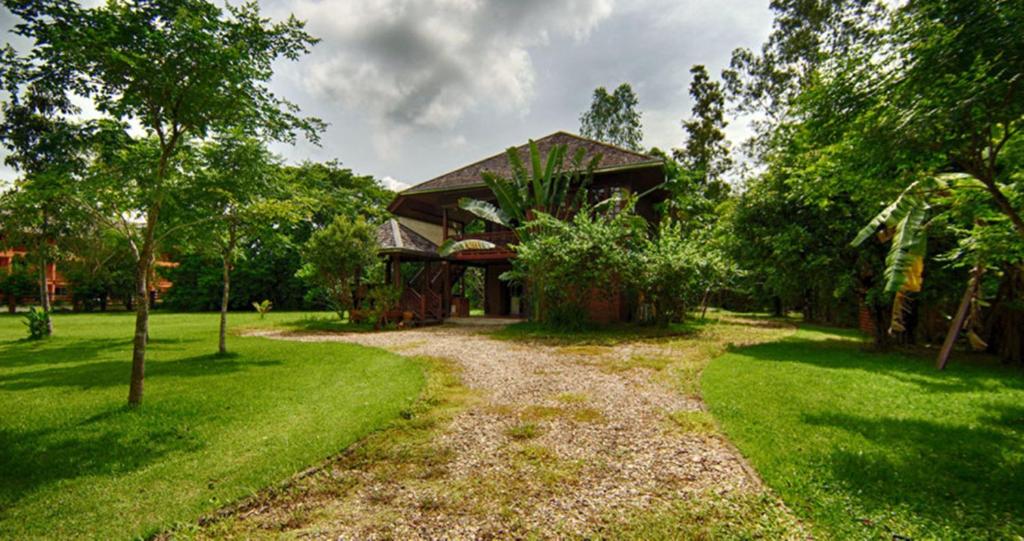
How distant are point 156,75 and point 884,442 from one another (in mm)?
9769

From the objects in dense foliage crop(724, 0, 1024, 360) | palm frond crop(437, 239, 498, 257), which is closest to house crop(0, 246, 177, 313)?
palm frond crop(437, 239, 498, 257)

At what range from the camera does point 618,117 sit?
3123 cm

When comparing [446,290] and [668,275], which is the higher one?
[668,275]

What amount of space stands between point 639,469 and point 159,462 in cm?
491

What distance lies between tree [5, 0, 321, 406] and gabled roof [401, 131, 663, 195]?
12032 mm

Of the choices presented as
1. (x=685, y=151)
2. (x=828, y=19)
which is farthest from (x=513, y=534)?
(x=685, y=151)

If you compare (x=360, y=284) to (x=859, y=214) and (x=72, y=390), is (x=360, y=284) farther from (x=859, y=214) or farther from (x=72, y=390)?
(x=859, y=214)

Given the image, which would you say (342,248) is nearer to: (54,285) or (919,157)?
(919,157)

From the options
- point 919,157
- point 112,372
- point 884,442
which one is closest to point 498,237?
point 112,372

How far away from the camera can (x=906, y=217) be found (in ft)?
16.4

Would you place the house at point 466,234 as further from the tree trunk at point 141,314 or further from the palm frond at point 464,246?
the tree trunk at point 141,314

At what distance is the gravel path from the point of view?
3154 millimetres

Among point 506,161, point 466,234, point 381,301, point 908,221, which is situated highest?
point 506,161

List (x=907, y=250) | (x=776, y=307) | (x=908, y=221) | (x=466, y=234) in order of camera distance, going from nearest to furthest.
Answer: (x=908, y=221)
(x=907, y=250)
(x=466, y=234)
(x=776, y=307)
